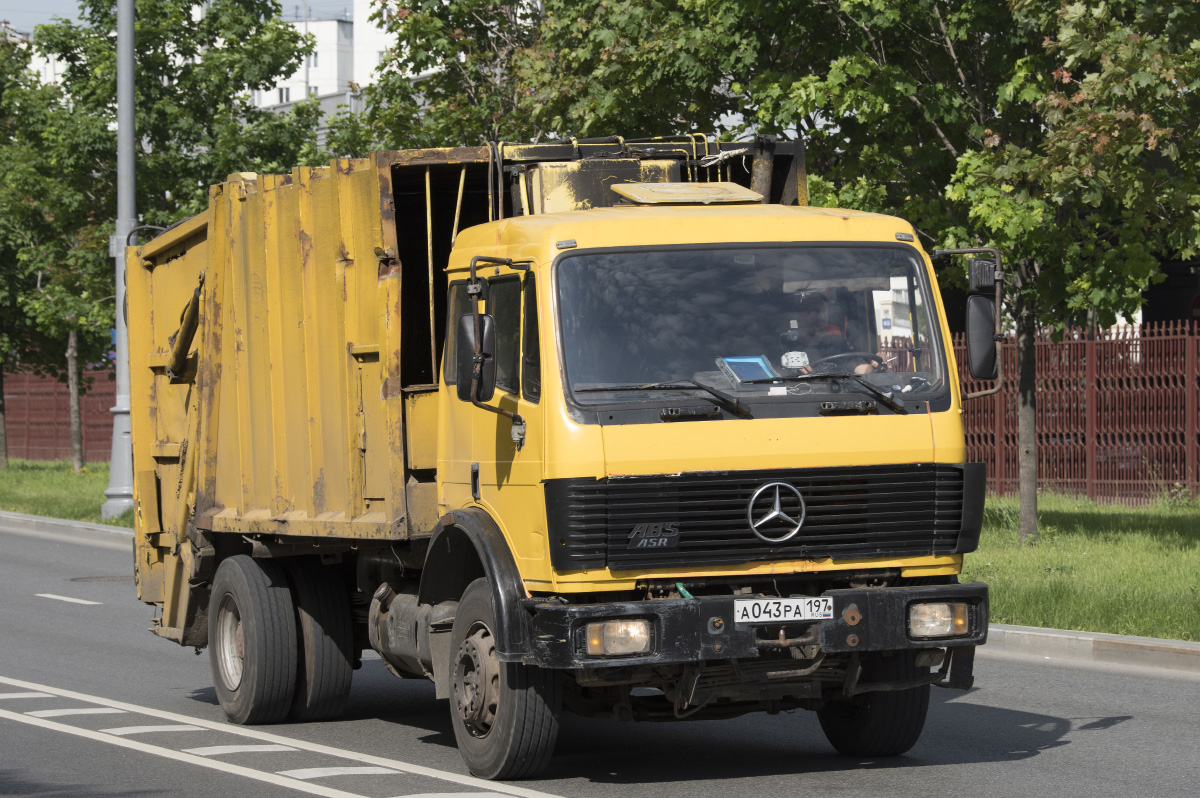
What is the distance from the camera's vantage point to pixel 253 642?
10039 millimetres

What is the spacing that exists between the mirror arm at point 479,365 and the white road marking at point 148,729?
3.03m

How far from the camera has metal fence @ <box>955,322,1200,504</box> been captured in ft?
73.4

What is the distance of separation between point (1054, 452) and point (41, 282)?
24209 mm

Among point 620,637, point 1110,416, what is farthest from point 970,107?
point 620,637

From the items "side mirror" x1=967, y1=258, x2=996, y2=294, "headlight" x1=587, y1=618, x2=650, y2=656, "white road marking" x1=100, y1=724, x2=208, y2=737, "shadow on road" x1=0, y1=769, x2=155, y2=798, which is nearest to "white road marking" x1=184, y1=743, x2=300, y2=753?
"white road marking" x1=100, y1=724, x2=208, y2=737

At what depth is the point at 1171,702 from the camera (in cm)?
1024

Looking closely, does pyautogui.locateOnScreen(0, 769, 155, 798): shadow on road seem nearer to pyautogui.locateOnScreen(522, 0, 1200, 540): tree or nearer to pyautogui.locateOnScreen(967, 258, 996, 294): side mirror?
pyautogui.locateOnScreen(967, 258, 996, 294): side mirror

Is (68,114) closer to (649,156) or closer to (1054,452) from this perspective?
(1054,452)

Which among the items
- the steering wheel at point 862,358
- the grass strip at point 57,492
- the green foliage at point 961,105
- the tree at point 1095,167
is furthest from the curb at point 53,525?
the steering wheel at point 862,358

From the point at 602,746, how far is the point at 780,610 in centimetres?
206

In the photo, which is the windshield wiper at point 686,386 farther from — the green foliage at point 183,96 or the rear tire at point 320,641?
the green foliage at point 183,96

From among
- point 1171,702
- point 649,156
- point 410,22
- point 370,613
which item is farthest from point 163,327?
point 410,22

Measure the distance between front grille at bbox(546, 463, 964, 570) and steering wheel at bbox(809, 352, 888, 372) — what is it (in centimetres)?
50

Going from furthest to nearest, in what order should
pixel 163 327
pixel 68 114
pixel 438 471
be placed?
pixel 68 114
pixel 163 327
pixel 438 471
